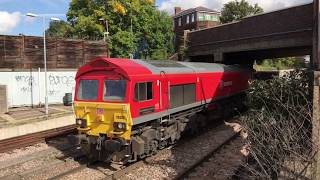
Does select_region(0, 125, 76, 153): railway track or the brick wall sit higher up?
the brick wall

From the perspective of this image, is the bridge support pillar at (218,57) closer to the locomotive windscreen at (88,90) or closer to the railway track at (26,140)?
the railway track at (26,140)

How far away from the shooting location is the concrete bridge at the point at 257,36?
2372 centimetres

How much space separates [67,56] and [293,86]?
24664 millimetres

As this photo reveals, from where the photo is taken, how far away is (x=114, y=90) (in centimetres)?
1254

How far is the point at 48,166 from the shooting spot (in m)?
12.9

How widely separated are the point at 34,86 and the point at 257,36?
55.6 feet

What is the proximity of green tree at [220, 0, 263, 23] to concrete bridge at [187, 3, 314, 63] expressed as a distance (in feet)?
80.2

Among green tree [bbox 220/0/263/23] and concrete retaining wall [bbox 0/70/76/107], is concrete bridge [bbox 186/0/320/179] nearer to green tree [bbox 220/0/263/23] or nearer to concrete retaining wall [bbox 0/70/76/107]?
concrete retaining wall [bbox 0/70/76/107]

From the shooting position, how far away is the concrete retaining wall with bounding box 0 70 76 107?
1120 inches

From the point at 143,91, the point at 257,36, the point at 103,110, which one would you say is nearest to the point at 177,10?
the point at 257,36

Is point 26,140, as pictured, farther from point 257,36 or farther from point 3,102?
point 257,36

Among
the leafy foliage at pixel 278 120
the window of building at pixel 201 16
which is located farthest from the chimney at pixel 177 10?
the leafy foliage at pixel 278 120

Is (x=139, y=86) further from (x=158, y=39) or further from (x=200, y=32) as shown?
(x=158, y=39)

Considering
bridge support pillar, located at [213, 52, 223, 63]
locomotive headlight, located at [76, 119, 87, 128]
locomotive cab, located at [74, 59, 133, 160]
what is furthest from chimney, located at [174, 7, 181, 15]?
locomotive headlight, located at [76, 119, 87, 128]
